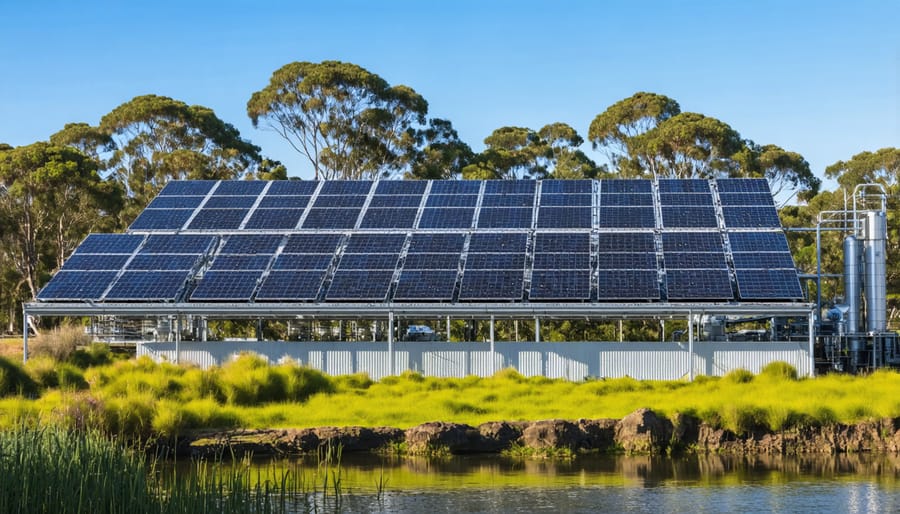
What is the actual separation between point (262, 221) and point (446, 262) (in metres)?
9.32

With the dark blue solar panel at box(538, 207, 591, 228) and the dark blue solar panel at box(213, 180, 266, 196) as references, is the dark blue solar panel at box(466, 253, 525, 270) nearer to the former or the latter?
the dark blue solar panel at box(538, 207, 591, 228)

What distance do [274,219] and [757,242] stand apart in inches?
756

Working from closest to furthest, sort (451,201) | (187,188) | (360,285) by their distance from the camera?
(360,285) < (451,201) < (187,188)

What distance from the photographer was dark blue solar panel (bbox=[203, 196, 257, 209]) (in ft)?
152

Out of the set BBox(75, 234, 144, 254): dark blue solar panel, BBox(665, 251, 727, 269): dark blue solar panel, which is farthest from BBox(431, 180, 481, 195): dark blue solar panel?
BBox(75, 234, 144, 254): dark blue solar panel

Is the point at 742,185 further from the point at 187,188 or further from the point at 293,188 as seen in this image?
the point at 187,188

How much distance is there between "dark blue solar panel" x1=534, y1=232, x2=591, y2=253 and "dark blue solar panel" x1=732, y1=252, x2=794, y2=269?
5448 millimetres

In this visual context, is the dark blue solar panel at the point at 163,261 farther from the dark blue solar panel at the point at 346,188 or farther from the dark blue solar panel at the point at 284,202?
the dark blue solar panel at the point at 346,188

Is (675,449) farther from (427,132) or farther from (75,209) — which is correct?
(427,132)

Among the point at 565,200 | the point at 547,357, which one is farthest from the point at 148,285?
the point at 565,200

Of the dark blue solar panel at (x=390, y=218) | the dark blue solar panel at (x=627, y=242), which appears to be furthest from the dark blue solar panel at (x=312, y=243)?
the dark blue solar panel at (x=627, y=242)

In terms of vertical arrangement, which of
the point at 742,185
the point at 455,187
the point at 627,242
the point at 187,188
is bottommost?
the point at 627,242

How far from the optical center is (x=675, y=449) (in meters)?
26.3

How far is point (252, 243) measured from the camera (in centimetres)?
4238
